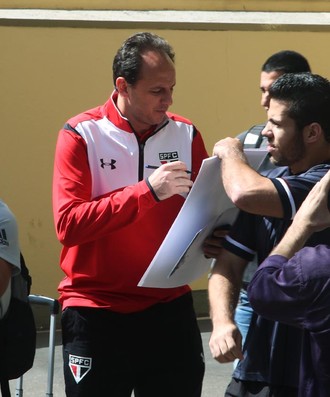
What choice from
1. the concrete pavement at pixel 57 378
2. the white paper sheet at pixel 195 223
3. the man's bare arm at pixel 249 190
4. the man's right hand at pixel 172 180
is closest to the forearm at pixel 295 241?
the man's bare arm at pixel 249 190

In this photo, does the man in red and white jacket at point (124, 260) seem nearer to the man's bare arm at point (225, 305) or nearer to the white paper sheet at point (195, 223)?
the white paper sheet at point (195, 223)

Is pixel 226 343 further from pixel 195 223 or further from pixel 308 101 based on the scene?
pixel 308 101

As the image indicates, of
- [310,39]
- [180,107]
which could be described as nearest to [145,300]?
[180,107]

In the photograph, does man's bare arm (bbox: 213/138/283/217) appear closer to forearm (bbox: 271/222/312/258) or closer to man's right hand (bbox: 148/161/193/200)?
forearm (bbox: 271/222/312/258)

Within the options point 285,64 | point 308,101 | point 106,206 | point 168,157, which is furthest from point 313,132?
point 285,64

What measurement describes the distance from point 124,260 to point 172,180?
1.49ft

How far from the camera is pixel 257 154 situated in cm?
342

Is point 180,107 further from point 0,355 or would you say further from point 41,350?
point 0,355

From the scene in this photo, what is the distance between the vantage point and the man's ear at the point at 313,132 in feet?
10.2

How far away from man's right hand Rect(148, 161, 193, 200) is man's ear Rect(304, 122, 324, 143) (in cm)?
61

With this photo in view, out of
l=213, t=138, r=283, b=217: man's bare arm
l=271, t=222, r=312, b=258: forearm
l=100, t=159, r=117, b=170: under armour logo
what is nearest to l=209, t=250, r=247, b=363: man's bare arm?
l=213, t=138, r=283, b=217: man's bare arm

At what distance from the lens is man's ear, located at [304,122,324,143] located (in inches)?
122

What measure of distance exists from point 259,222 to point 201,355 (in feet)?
3.44

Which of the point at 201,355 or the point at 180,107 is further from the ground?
the point at 180,107
